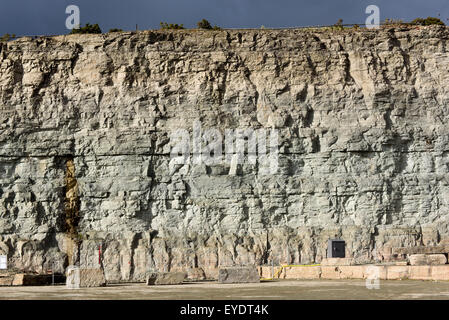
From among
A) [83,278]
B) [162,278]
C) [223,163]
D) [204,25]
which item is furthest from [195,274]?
[204,25]

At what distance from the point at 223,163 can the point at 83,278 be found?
46.4 ft

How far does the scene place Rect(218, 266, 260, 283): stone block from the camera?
18.9 metres

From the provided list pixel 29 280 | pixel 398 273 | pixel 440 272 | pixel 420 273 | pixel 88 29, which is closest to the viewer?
pixel 440 272

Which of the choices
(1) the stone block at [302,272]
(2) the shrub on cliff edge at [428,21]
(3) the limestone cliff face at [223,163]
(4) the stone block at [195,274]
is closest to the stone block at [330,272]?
(1) the stone block at [302,272]

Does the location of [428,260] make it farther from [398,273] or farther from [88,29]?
[88,29]

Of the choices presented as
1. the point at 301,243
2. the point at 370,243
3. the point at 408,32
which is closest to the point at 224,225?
the point at 301,243

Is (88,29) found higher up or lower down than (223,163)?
higher up

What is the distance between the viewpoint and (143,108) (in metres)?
31.5

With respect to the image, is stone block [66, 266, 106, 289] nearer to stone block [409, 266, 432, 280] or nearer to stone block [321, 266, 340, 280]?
stone block [321, 266, 340, 280]

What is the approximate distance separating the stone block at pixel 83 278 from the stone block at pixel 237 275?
350 centimetres

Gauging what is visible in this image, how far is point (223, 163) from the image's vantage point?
101 feet

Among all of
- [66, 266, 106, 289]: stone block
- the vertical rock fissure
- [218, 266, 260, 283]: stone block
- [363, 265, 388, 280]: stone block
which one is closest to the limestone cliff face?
the vertical rock fissure

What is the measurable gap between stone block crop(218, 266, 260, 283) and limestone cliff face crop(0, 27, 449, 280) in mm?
9970

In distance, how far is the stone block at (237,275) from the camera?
18.9 metres
